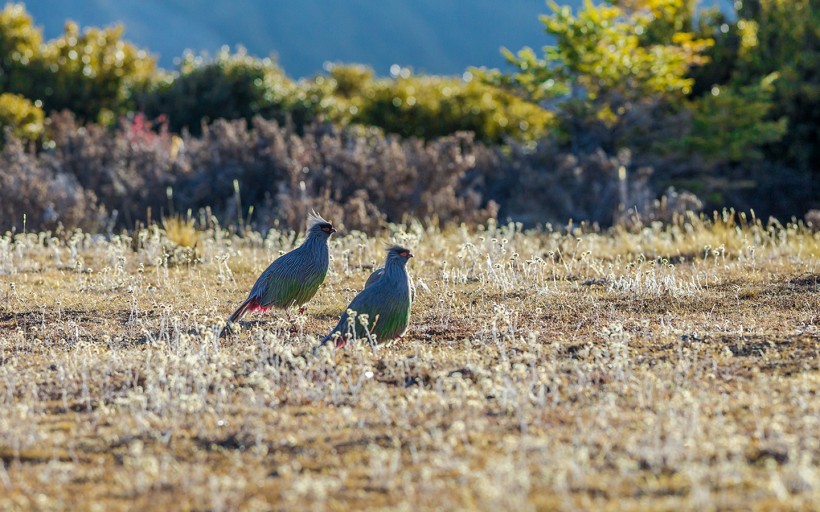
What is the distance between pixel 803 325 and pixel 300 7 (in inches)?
3449

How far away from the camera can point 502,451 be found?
4.36 m

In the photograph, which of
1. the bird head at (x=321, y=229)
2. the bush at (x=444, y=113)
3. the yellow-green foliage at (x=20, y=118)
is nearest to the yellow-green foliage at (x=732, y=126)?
the bush at (x=444, y=113)

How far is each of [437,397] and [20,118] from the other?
1360cm

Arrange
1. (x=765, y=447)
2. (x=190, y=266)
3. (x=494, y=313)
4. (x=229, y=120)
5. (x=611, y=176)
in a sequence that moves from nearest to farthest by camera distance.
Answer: (x=765, y=447)
(x=494, y=313)
(x=190, y=266)
(x=611, y=176)
(x=229, y=120)

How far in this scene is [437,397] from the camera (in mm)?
5121

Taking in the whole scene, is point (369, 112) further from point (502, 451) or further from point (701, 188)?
point (502, 451)

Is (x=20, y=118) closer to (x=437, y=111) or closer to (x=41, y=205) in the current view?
(x=41, y=205)

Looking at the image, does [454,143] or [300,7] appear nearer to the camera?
[454,143]

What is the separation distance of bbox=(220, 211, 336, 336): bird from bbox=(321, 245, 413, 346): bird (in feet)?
3.47

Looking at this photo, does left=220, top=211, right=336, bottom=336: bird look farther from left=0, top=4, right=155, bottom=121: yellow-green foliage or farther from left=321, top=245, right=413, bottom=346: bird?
left=0, top=4, right=155, bottom=121: yellow-green foliage

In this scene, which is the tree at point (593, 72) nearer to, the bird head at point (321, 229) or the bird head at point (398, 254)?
the bird head at point (321, 229)

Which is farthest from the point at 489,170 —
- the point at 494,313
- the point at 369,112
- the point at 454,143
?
the point at 494,313

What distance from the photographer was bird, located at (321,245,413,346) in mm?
6344

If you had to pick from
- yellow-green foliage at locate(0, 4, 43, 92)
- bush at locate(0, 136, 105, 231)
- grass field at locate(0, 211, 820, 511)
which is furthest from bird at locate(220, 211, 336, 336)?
yellow-green foliage at locate(0, 4, 43, 92)
